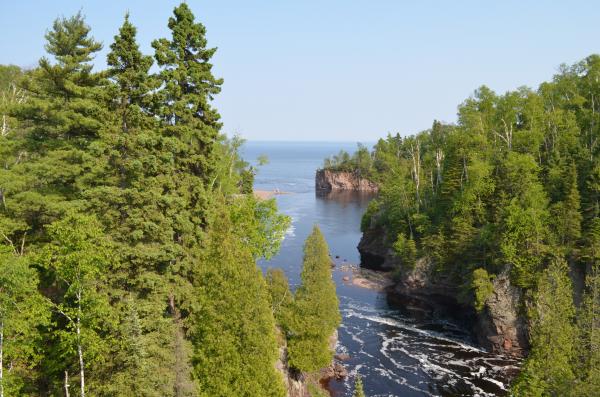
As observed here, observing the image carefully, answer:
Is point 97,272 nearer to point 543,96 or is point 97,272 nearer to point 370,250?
point 370,250

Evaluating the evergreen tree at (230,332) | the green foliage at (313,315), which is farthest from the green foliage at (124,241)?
the green foliage at (313,315)

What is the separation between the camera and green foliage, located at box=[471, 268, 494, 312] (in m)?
52.3

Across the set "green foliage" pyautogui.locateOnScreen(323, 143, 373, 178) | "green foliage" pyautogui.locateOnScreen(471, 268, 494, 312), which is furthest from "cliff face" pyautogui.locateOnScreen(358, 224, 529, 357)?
"green foliage" pyautogui.locateOnScreen(323, 143, 373, 178)

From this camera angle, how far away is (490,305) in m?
52.2

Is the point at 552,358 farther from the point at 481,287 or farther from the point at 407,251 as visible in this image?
the point at 407,251

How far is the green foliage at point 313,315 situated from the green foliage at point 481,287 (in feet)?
63.1

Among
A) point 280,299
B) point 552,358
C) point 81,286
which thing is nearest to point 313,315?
point 280,299

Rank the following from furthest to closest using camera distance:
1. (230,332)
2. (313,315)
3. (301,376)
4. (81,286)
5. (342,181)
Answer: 1. (342,181)
2. (301,376)
3. (313,315)
4. (230,332)
5. (81,286)

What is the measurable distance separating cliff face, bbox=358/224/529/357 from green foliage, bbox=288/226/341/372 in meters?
20.2

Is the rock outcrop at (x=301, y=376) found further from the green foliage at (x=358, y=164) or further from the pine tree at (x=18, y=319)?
the green foliage at (x=358, y=164)

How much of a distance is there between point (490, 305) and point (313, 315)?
77.4 feet

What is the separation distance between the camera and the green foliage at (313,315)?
1494 inches

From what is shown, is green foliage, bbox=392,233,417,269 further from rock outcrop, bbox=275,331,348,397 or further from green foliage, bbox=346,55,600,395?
rock outcrop, bbox=275,331,348,397

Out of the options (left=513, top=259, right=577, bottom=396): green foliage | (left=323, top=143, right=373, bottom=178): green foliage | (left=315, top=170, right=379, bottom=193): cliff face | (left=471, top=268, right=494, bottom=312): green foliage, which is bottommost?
(left=471, top=268, right=494, bottom=312): green foliage
